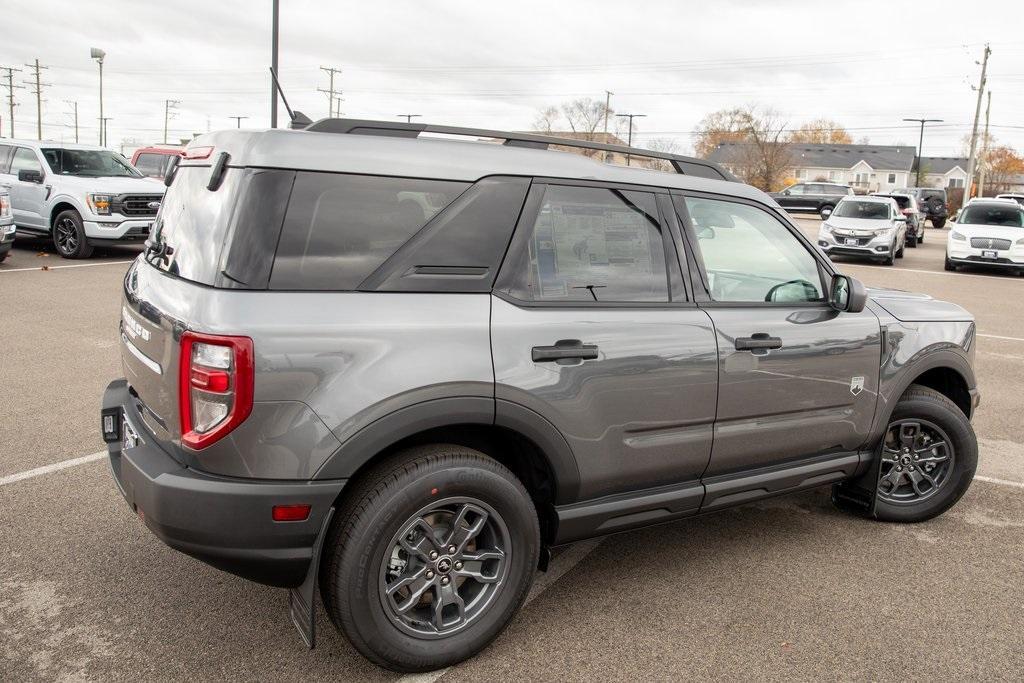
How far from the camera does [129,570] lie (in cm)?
361

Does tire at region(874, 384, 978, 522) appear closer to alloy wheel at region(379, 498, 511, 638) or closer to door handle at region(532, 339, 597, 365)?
door handle at region(532, 339, 597, 365)

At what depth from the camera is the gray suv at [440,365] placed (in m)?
2.64

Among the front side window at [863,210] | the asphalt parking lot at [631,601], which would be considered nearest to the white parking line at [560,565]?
the asphalt parking lot at [631,601]

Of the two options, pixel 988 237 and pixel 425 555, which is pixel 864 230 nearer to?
pixel 988 237

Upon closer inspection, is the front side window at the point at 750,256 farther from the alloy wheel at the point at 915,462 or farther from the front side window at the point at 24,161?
the front side window at the point at 24,161

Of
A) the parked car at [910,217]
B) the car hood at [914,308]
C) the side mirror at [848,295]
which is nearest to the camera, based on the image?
the side mirror at [848,295]

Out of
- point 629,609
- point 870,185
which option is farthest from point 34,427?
point 870,185

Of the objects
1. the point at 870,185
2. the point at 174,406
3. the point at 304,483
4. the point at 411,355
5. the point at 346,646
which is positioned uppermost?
the point at 870,185

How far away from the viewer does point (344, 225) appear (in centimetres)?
278

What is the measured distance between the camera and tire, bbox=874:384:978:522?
14.2 ft

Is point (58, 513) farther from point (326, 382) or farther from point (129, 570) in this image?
point (326, 382)

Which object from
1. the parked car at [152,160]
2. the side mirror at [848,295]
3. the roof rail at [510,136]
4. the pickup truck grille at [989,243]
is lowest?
the side mirror at [848,295]

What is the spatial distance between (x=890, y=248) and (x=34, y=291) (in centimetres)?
1761

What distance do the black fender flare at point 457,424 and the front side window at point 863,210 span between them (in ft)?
66.2
